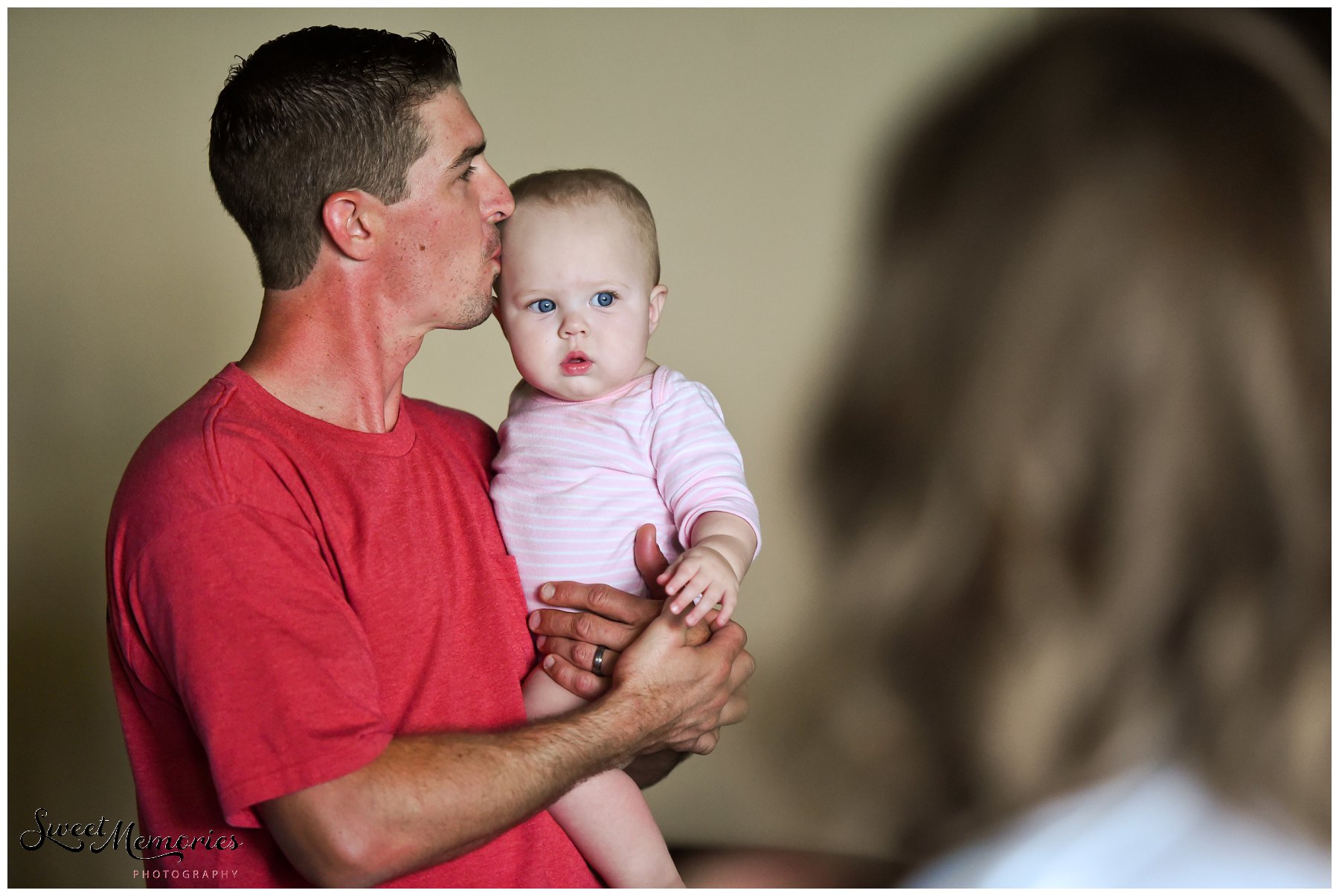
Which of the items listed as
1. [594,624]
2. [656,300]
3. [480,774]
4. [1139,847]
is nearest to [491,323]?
[656,300]

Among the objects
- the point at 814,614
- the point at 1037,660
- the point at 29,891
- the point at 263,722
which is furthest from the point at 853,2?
the point at 29,891

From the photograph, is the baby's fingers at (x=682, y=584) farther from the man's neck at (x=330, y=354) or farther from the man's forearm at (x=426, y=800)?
the man's neck at (x=330, y=354)

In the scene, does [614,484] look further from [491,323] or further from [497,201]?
[491,323]

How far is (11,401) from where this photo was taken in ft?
7.61

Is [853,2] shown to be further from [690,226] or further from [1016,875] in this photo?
[1016,875]

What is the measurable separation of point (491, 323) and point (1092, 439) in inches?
62.8

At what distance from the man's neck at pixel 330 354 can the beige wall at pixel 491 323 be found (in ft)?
3.61

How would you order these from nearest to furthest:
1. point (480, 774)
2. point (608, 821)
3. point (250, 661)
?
point (250, 661) < point (480, 774) < point (608, 821)

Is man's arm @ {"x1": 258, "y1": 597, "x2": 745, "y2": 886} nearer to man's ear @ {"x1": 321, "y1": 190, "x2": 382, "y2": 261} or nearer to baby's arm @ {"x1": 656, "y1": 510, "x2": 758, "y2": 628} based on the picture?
baby's arm @ {"x1": 656, "y1": 510, "x2": 758, "y2": 628}

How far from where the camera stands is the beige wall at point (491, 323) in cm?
235

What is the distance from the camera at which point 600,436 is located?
1.61 meters

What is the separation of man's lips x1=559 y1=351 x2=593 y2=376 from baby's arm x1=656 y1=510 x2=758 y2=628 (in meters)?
0.27

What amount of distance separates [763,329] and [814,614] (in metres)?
0.78

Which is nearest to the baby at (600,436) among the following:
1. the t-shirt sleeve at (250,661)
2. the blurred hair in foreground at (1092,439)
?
the t-shirt sleeve at (250,661)
